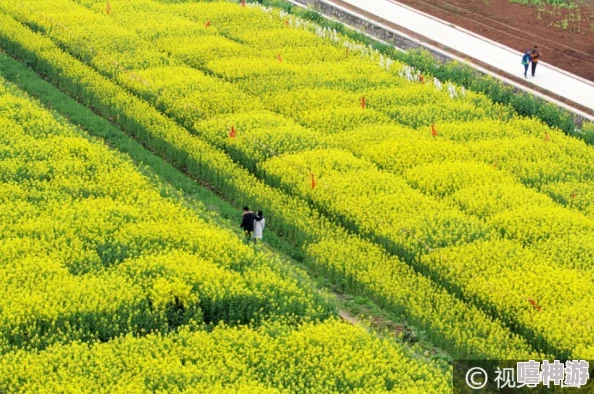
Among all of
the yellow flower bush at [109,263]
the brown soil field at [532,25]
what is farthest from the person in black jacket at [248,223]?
the brown soil field at [532,25]

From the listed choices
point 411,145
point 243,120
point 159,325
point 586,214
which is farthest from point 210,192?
point 586,214

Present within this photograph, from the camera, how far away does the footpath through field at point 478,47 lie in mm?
29403

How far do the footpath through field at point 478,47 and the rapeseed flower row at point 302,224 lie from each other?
433 inches

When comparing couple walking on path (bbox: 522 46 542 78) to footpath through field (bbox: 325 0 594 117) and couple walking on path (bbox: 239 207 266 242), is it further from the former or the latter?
couple walking on path (bbox: 239 207 266 242)

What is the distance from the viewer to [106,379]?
14.3 meters

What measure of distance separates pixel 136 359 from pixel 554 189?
1114 centimetres

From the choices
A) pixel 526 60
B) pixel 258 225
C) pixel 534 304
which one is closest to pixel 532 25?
pixel 526 60

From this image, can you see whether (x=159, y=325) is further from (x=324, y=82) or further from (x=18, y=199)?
(x=324, y=82)

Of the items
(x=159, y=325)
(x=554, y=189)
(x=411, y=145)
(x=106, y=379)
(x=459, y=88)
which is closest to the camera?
(x=106, y=379)

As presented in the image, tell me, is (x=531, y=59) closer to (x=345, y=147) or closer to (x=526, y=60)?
(x=526, y=60)

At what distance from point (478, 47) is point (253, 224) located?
53.5 ft

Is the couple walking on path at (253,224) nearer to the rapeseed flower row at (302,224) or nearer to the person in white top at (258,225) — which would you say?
the person in white top at (258,225)

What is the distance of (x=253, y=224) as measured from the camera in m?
19.5

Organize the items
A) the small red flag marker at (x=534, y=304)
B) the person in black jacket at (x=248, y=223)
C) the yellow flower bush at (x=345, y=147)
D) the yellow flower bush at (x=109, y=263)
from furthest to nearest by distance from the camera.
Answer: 1. the person in black jacket at (x=248, y=223)
2. the yellow flower bush at (x=345, y=147)
3. the small red flag marker at (x=534, y=304)
4. the yellow flower bush at (x=109, y=263)
